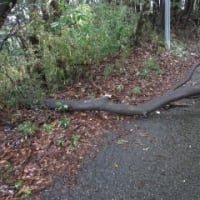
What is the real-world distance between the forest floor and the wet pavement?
0.21 metres

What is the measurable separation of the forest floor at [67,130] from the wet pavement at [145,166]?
0.69 ft

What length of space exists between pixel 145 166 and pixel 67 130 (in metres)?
1.53

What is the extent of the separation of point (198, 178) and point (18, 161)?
89.3 inches

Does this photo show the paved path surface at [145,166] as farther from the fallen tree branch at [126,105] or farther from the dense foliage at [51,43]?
the dense foliage at [51,43]

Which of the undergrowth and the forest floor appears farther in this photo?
the undergrowth

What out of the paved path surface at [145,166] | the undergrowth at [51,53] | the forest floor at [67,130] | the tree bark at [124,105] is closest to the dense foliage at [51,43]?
the undergrowth at [51,53]

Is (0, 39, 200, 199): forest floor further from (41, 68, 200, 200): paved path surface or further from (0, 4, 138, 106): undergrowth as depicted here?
(0, 4, 138, 106): undergrowth

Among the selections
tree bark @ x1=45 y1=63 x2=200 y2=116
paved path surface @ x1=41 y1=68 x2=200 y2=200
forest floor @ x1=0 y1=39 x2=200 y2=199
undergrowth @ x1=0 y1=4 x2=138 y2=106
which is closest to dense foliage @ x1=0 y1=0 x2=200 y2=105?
undergrowth @ x1=0 y1=4 x2=138 y2=106

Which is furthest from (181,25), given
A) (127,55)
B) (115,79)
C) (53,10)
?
(53,10)

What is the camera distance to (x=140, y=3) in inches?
502

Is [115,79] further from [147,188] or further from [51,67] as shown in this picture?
[147,188]

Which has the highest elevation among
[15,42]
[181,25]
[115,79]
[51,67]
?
[15,42]

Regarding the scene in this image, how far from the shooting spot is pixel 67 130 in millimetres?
5922

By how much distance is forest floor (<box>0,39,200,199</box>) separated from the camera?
15.4ft
